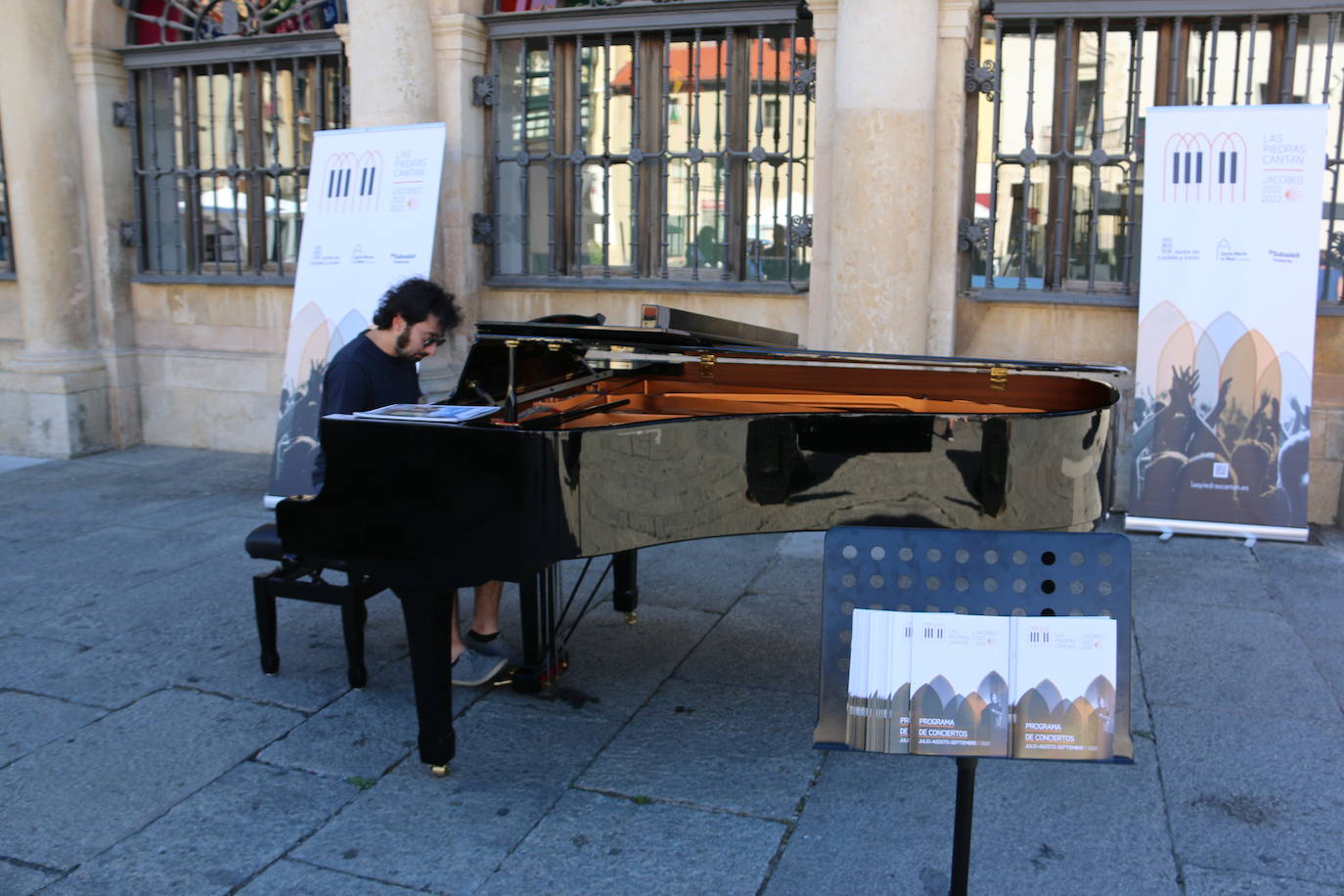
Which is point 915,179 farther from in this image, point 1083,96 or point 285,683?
point 285,683

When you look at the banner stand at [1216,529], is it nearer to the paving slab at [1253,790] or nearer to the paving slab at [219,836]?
the paving slab at [1253,790]

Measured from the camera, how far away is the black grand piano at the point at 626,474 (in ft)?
9.76

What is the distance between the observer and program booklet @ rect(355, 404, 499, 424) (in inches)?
121

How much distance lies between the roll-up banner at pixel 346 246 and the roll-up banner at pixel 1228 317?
157 inches

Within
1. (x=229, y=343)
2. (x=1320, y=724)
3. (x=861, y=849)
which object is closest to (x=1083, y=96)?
(x=1320, y=724)

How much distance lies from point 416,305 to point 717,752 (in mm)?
1835

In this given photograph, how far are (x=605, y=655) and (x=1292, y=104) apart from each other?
14.7 feet

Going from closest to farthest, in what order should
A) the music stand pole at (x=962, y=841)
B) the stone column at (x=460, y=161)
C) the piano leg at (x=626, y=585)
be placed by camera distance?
the music stand pole at (x=962, y=841), the piano leg at (x=626, y=585), the stone column at (x=460, y=161)

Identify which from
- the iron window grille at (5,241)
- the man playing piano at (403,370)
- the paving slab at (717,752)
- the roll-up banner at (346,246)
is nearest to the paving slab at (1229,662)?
the paving slab at (717,752)

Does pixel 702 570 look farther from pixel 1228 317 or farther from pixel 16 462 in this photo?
pixel 16 462

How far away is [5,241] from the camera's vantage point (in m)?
8.76

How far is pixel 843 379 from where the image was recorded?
162 inches

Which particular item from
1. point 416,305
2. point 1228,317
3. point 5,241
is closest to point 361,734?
point 416,305

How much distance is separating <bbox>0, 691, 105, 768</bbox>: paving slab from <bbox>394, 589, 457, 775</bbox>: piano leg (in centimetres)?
126
